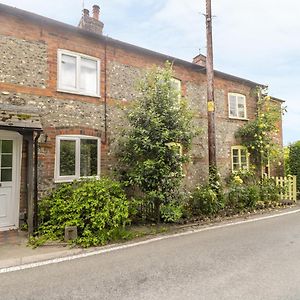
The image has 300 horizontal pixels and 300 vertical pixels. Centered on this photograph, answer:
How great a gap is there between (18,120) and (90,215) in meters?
3.13

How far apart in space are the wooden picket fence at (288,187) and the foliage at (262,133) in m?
1.52

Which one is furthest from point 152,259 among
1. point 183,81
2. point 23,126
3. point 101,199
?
point 183,81

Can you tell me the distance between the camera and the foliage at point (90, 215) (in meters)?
6.57

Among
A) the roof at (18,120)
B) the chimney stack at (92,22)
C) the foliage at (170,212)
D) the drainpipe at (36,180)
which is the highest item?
the chimney stack at (92,22)

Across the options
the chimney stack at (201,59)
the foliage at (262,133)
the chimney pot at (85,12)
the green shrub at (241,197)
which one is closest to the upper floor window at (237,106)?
the foliage at (262,133)

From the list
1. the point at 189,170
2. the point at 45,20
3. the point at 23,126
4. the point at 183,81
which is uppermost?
the point at 45,20

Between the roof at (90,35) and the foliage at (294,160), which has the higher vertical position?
the roof at (90,35)

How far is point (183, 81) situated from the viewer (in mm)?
12414

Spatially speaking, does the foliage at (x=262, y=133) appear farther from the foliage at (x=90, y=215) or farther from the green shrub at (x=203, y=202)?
the foliage at (x=90, y=215)

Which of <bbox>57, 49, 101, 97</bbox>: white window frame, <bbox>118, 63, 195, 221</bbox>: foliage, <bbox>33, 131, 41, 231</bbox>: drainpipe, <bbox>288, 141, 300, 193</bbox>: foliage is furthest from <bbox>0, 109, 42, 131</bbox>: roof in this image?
<bbox>288, 141, 300, 193</bbox>: foliage

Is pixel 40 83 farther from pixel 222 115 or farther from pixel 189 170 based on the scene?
pixel 222 115

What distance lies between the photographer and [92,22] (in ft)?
34.9

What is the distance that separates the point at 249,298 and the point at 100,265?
281cm

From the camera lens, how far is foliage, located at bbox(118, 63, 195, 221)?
26.3 ft
